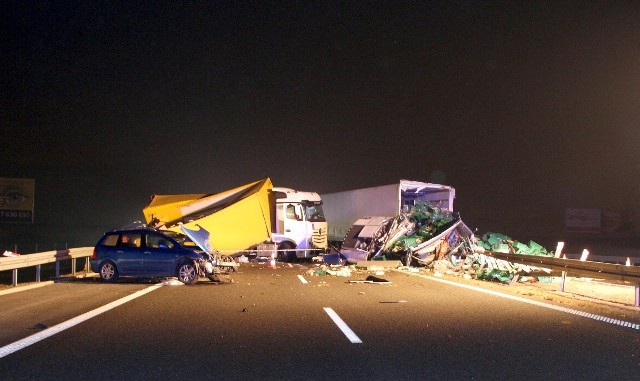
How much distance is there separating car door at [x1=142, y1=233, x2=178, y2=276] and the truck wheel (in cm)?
1042

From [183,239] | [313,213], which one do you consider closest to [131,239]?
[183,239]

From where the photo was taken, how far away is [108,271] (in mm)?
17422

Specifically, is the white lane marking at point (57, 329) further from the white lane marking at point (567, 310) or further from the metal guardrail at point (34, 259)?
the white lane marking at point (567, 310)

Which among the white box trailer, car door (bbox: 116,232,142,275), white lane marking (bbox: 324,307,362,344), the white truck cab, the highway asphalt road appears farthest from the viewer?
the white truck cab

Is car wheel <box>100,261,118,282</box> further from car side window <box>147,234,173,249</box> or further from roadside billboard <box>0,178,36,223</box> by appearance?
roadside billboard <box>0,178,36,223</box>

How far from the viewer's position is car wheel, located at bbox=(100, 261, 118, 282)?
1741cm

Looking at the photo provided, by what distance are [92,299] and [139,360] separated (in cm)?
682

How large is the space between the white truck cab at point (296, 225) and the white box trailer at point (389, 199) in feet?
7.02

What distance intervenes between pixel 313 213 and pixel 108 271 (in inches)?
485

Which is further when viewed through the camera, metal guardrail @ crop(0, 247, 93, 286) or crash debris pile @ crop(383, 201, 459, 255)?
crash debris pile @ crop(383, 201, 459, 255)

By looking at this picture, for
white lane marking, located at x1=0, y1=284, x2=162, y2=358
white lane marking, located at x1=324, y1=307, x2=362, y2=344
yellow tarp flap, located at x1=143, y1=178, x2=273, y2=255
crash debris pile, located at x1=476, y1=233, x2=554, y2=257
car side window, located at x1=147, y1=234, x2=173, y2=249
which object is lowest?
white lane marking, located at x1=324, y1=307, x2=362, y2=344

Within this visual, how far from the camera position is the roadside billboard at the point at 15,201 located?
44.9 metres

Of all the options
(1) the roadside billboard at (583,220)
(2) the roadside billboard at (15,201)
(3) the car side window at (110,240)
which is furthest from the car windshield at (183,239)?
(1) the roadside billboard at (583,220)

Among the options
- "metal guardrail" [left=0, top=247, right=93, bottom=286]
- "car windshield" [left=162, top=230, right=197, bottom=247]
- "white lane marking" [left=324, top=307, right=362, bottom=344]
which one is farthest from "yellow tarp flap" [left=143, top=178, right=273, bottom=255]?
"white lane marking" [left=324, top=307, right=362, bottom=344]
